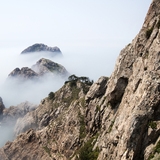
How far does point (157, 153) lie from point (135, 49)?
34.9 metres

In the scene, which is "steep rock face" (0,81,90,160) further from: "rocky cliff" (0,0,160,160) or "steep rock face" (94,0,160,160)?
"steep rock face" (94,0,160,160)

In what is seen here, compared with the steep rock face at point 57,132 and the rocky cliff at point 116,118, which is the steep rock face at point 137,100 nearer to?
the rocky cliff at point 116,118

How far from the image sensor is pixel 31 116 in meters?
151

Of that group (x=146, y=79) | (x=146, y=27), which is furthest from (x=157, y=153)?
(x=146, y=27)

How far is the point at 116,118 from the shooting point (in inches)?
1982

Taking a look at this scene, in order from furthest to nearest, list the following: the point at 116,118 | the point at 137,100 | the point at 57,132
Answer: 1. the point at 57,132
2. the point at 116,118
3. the point at 137,100

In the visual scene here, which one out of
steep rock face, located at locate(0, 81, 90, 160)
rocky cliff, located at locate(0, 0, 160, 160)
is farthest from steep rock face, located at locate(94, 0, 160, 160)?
steep rock face, located at locate(0, 81, 90, 160)

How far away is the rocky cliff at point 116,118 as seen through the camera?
1437 inches

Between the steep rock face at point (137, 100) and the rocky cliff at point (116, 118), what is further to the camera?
the rocky cliff at point (116, 118)

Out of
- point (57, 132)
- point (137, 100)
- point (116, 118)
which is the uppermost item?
point (57, 132)

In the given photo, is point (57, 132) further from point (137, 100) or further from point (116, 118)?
point (137, 100)

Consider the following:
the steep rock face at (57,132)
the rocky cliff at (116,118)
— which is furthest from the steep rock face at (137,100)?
the steep rock face at (57,132)

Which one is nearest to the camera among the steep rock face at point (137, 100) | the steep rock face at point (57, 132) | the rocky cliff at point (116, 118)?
the steep rock face at point (137, 100)

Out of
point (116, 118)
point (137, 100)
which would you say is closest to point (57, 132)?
point (116, 118)
